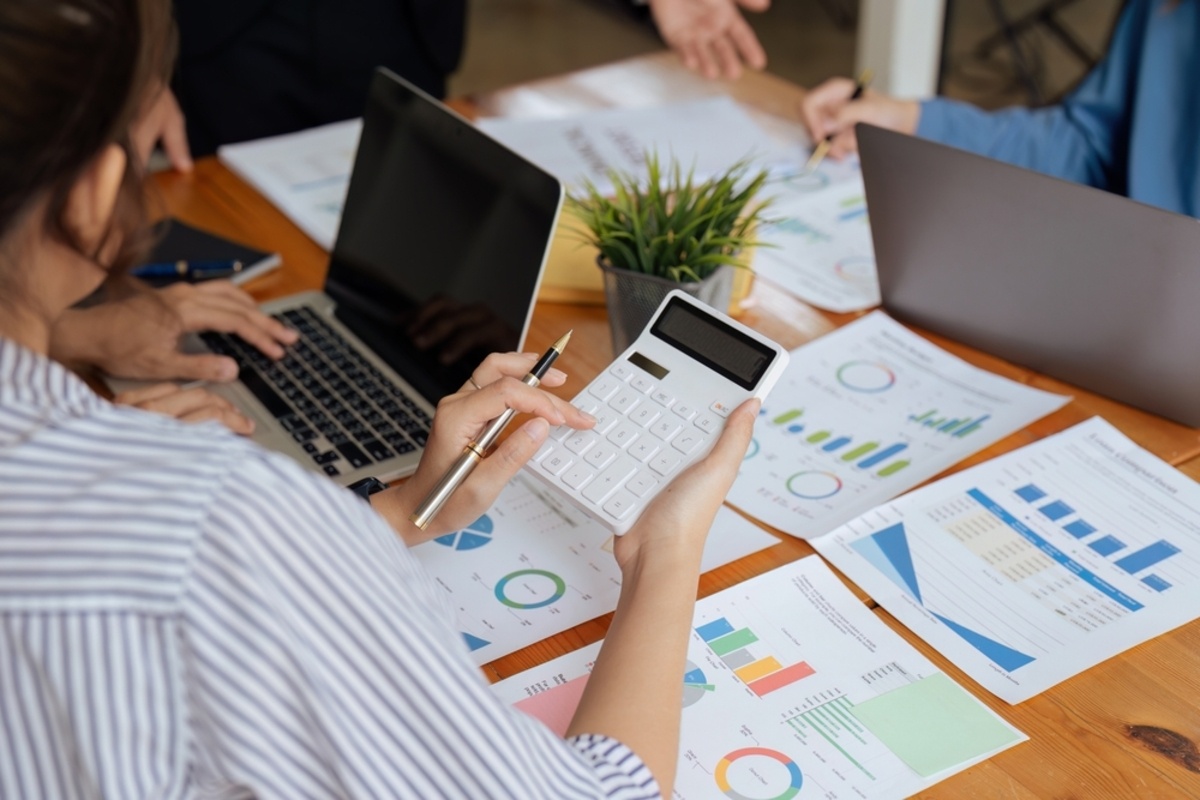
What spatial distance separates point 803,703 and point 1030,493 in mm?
315

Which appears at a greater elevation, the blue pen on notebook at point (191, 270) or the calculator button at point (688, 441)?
the calculator button at point (688, 441)

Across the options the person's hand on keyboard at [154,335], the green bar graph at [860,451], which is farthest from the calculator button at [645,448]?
the person's hand on keyboard at [154,335]

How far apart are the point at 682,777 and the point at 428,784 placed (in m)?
0.23

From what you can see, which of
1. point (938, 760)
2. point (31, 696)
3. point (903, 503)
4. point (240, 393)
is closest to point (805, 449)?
point (903, 503)

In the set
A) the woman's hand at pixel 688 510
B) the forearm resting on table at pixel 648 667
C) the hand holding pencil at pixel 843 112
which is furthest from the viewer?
the hand holding pencil at pixel 843 112

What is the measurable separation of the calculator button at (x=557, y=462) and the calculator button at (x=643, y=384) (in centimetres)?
8

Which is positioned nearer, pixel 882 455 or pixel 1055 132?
pixel 882 455

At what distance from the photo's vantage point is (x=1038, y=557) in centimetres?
92

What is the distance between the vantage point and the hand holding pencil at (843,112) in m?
1.52

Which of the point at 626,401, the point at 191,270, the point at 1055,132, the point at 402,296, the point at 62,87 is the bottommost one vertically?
the point at 191,270

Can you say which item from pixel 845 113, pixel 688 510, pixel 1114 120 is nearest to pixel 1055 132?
pixel 1114 120

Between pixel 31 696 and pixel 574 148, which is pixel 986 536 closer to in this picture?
pixel 31 696

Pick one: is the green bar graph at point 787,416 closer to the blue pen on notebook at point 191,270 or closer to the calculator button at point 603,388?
the calculator button at point 603,388

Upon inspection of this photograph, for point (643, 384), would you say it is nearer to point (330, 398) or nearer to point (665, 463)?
point (665, 463)
